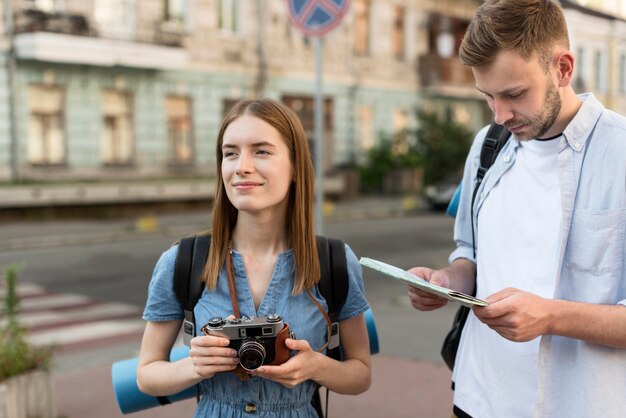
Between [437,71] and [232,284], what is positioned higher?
[437,71]

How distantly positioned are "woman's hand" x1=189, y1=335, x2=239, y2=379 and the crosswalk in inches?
193

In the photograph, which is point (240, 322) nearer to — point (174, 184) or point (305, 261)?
point (305, 261)

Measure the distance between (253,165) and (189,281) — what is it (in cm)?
38

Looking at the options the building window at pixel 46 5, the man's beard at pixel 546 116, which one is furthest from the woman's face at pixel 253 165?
the building window at pixel 46 5

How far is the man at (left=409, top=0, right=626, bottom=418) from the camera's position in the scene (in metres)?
1.84

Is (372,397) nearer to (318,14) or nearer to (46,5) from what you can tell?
(318,14)

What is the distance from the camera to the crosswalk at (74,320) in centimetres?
712

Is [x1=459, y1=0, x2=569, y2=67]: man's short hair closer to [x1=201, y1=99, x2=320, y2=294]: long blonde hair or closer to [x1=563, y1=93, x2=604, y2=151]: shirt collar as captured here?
[x1=563, y1=93, x2=604, y2=151]: shirt collar

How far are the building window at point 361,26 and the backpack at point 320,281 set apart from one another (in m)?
25.9

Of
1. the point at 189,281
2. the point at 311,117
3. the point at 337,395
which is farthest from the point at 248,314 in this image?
the point at 311,117

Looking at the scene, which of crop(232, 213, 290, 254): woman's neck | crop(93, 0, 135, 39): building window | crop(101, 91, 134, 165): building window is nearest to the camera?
crop(232, 213, 290, 254): woman's neck

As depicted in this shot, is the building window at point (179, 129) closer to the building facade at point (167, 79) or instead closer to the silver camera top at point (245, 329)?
the building facade at point (167, 79)

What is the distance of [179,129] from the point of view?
2195cm

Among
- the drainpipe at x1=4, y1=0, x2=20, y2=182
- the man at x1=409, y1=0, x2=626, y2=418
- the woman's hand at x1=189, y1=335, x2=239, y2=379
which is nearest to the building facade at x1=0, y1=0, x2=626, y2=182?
the drainpipe at x1=4, y1=0, x2=20, y2=182
